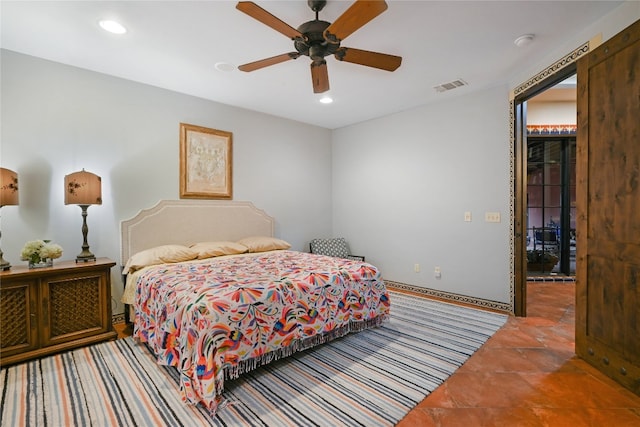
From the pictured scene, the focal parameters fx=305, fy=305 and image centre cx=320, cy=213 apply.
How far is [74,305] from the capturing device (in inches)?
105

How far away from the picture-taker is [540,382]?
2111mm

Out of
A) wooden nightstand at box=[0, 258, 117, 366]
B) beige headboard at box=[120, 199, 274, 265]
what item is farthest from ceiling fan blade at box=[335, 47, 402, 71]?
wooden nightstand at box=[0, 258, 117, 366]

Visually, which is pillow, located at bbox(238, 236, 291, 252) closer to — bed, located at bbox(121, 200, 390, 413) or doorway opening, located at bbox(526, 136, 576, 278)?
bed, located at bbox(121, 200, 390, 413)

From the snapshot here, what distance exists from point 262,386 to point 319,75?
2.37 m

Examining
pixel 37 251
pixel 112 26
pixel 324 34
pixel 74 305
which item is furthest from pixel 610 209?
pixel 37 251

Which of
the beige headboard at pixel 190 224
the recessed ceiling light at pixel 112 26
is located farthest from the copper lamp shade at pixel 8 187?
the recessed ceiling light at pixel 112 26

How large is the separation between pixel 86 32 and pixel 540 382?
4.33m

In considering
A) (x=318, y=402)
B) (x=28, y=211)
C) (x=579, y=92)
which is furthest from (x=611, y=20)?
(x=28, y=211)

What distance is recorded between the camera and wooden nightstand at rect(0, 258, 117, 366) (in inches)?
93.0

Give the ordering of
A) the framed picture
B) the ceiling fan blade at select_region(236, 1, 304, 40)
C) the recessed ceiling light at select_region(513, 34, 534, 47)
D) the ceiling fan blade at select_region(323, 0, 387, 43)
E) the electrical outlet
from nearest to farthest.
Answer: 1. the ceiling fan blade at select_region(323, 0, 387, 43)
2. the ceiling fan blade at select_region(236, 1, 304, 40)
3. the recessed ceiling light at select_region(513, 34, 534, 47)
4. the electrical outlet
5. the framed picture

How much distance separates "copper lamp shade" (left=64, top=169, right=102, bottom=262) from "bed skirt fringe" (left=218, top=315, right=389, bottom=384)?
1.91 metres

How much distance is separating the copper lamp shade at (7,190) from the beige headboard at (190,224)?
2.96 ft

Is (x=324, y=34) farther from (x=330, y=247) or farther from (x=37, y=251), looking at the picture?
(x=330, y=247)

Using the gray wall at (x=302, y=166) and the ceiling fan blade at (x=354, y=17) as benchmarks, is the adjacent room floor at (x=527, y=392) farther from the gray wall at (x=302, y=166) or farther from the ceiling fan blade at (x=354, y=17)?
the ceiling fan blade at (x=354, y=17)
